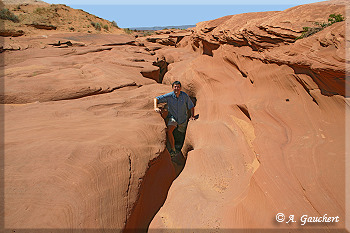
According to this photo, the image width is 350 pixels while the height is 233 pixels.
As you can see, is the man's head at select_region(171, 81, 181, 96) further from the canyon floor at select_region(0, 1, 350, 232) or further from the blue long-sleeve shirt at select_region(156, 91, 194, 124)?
the canyon floor at select_region(0, 1, 350, 232)

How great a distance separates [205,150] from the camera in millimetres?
3492

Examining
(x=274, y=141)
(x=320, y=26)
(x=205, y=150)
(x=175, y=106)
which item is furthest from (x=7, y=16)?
(x=274, y=141)

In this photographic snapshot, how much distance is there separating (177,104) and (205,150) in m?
1.22

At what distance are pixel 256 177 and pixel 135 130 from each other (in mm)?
1677

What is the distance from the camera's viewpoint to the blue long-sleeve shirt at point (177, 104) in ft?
14.0

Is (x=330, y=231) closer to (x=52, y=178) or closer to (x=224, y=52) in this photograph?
(x=52, y=178)

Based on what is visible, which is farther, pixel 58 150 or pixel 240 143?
pixel 240 143

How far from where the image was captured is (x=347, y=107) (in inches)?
99.6

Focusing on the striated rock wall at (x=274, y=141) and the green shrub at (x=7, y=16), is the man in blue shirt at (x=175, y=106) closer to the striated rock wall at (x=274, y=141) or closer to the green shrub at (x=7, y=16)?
the striated rock wall at (x=274, y=141)

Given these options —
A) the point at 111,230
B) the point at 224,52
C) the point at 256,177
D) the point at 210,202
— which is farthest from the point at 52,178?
the point at 224,52

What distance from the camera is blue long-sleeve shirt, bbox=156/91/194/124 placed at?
14.0ft

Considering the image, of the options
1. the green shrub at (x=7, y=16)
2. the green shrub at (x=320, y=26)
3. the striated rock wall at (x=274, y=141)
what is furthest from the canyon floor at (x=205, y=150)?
the green shrub at (x=7, y=16)

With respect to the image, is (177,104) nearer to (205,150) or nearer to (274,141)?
(205,150)

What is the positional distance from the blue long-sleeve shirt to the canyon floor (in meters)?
0.34
